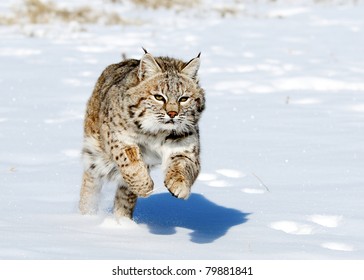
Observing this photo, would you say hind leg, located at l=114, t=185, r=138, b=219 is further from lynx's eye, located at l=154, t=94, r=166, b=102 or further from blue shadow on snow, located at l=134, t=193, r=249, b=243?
lynx's eye, located at l=154, t=94, r=166, b=102

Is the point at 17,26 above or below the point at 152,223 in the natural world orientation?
above

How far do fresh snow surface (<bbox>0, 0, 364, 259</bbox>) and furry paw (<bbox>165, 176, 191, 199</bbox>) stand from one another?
10.9 inches

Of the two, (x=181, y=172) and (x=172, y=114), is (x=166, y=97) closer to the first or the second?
(x=172, y=114)

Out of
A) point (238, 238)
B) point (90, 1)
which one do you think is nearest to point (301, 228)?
point (238, 238)

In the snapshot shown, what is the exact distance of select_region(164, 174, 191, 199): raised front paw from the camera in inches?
178

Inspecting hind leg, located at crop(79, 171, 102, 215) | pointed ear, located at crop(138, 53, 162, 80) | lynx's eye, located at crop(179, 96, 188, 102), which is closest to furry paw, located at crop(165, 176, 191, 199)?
→ lynx's eye, located at crop(179, 96, 188, 102)

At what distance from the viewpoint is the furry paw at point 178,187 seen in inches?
178

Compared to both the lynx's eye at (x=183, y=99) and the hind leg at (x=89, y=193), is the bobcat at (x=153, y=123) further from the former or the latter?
the hind leg at (x=89, y=193)

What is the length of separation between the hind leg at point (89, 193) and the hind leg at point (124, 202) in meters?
0.19

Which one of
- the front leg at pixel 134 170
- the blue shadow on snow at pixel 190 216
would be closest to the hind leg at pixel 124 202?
the blue shadow on snow at pixel 190 216

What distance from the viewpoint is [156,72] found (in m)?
4.96
